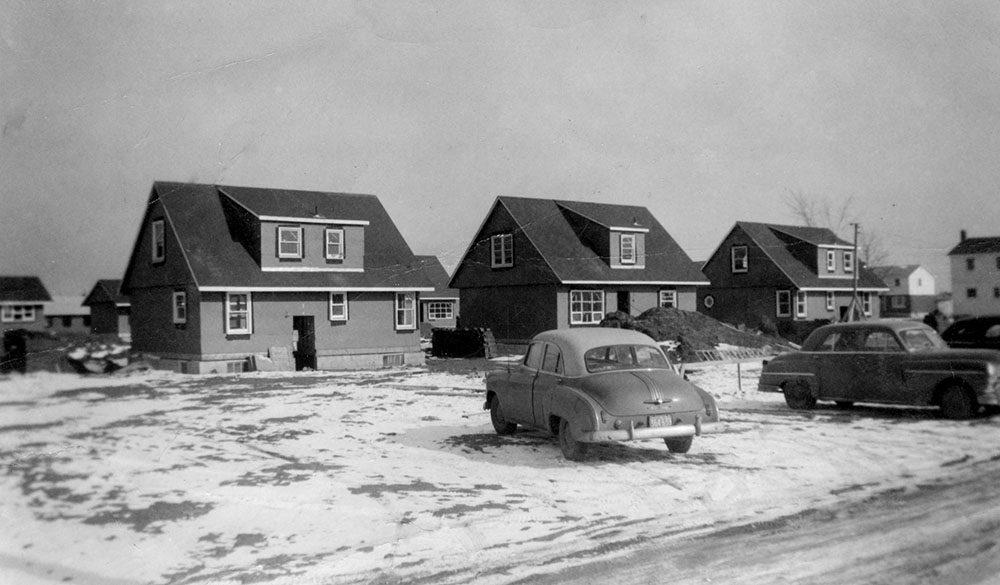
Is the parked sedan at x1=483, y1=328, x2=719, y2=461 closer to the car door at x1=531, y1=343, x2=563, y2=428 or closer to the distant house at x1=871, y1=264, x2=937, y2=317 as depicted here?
the car door at x1=531, y1=343, x2=563, y2=428

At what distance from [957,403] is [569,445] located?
673 centimetres

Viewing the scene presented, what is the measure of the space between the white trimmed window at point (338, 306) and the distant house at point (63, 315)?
20.1 meters

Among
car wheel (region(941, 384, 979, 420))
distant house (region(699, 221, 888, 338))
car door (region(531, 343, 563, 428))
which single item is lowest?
car wheel (region(941, 384, 979, 420))

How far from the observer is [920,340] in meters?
12.9

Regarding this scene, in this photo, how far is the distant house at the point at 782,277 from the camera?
4500 centimetres

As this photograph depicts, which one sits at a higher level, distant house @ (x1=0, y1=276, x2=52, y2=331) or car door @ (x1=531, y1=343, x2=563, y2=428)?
distant house @ (x1=0, y1=276, x2=52, y2=331)

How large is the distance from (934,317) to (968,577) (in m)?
26.9

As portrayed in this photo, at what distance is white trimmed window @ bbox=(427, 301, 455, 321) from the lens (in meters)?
58.7

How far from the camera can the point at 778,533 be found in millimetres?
6391

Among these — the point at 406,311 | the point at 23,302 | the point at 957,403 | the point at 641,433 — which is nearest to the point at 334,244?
the point at 406,311

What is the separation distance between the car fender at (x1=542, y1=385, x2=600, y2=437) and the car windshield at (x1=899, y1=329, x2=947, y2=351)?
21.9 feet

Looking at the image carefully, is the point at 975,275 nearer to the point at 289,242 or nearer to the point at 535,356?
the point at 535,356

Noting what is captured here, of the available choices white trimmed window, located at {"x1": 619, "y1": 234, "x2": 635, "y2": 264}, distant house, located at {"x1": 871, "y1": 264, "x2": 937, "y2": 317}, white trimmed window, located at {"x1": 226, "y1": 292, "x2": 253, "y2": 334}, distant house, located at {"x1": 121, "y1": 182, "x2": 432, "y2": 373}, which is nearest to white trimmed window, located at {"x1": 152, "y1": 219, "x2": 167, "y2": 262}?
distant house, located at {"x1": 121, "y1": 182, "x2": 432, "y2": 373}

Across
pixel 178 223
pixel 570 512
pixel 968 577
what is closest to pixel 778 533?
pixel 968 577
